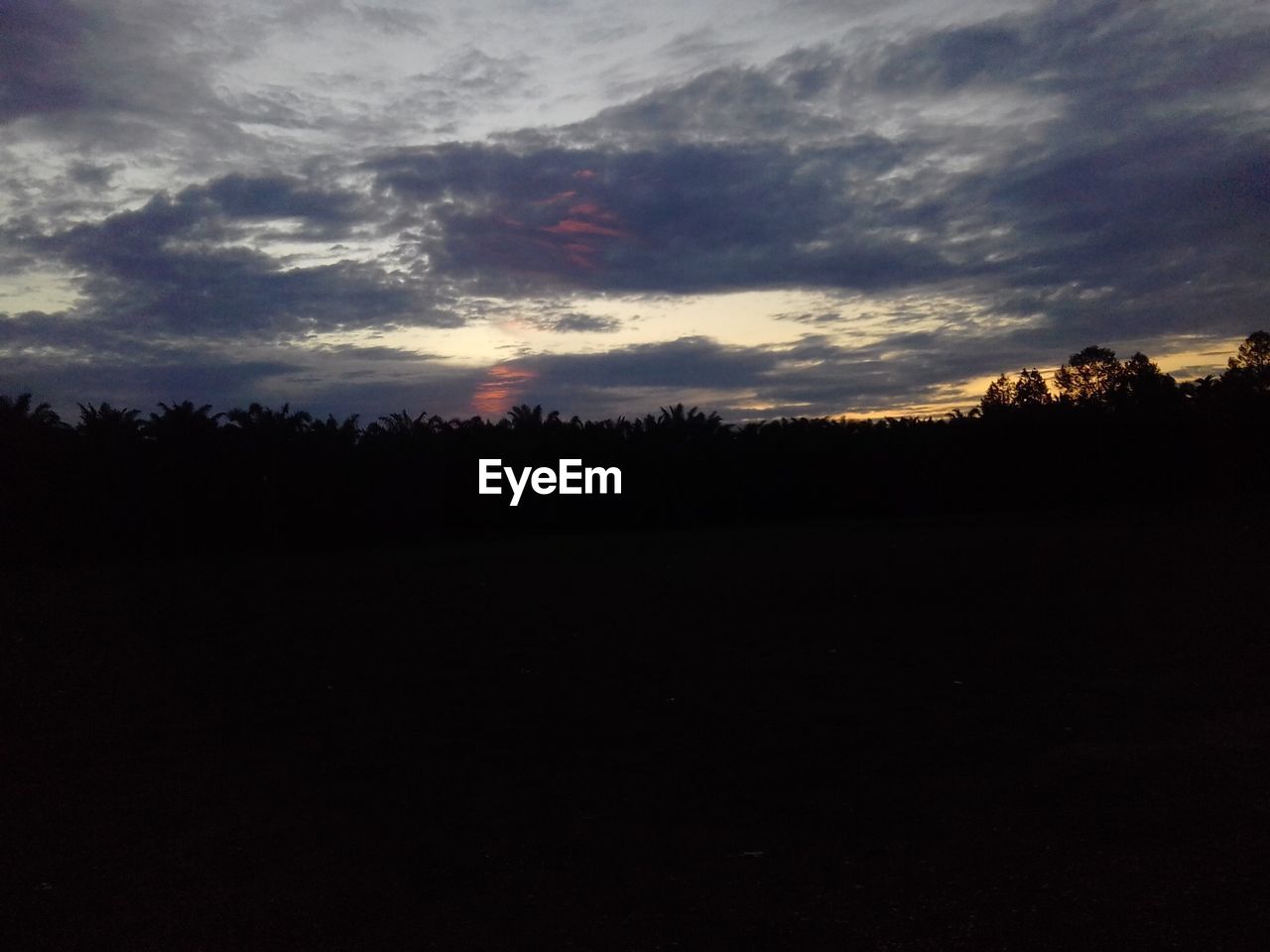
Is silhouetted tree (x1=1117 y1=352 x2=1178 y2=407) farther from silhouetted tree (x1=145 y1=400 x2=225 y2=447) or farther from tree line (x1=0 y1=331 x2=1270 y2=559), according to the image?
silhouetted tree (x1=145 y1=400 x2=225 y2=447)

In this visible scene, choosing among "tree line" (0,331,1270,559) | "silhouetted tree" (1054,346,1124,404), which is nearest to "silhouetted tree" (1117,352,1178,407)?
"tree line" (0,331,1270,559)

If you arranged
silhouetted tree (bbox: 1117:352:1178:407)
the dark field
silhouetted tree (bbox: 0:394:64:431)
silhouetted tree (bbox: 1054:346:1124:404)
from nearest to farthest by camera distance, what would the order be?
the dark field → silhouetted tree (bbox: 0:394:64:431) → silhouetted tree (bbox: 1117:352:1178:407) → silhouetted tree (bbox: 1054:346:1124:404)

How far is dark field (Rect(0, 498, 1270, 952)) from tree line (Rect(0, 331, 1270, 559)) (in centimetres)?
1162

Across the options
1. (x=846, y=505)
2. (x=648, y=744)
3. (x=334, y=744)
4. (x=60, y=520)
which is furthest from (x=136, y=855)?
(x=846, y=505)

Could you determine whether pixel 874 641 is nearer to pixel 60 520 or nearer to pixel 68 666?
pixel 68 666

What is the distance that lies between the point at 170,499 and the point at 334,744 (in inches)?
822

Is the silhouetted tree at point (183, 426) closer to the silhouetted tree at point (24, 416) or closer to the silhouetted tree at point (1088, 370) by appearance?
the silhouetted tree at point (24, 416)

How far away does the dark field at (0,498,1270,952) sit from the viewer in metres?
4.52

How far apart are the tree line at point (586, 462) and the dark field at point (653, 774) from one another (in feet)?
38.1

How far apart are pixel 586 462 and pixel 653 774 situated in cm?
2649

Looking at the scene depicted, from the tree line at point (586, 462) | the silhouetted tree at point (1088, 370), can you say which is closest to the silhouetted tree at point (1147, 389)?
the tree line at point (586, 462)

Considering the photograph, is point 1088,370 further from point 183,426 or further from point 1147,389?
point 183,426

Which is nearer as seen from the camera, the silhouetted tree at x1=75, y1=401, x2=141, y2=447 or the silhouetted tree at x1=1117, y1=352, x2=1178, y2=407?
the silhouetted tree at x1=75, y1=401, x2=141, y2=447

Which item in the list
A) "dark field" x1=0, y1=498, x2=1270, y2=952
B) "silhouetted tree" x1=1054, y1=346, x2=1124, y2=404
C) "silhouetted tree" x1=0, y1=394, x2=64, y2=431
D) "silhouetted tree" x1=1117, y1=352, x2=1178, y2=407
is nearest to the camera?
"dark field" x1=0, y1=498, x2=1270, y2=952
